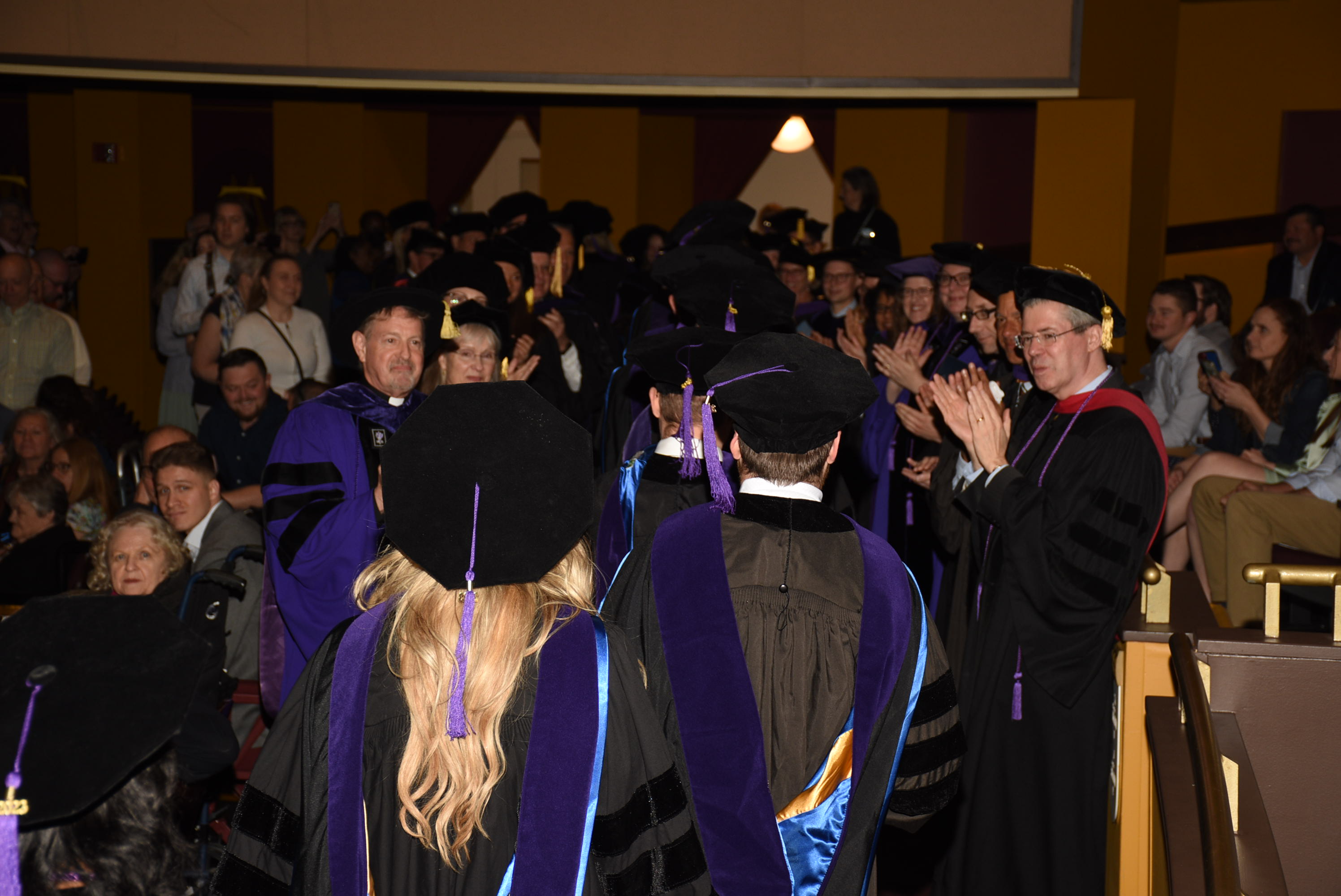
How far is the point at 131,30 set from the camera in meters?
8.19

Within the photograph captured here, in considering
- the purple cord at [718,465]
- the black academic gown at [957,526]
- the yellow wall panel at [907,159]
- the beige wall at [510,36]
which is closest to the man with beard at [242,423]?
the beige wall at [510,36]

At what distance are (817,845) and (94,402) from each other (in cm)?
593

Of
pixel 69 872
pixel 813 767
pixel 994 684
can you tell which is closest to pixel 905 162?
pixel 994 684

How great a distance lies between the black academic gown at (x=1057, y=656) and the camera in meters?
3.62

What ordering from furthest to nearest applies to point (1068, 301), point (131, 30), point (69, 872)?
point (131, 30) → point (1068, 301) → point (69, 872)

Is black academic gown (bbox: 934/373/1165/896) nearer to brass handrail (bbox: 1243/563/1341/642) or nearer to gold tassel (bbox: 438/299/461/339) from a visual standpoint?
brass handrail (bbox: 1243/563/1341/642)

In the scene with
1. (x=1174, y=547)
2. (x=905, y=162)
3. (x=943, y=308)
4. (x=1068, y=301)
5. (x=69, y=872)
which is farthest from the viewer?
(x=905, y=162)

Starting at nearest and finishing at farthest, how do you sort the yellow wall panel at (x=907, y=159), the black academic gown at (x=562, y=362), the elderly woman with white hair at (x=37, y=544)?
the elderly woman with white hair at (x=37, y=544), the black academic gown at (x=562, y=362), the yellow wall panel at (x=907, y=159)

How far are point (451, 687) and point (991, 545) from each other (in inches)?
97.3

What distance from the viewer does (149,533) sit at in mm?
4453

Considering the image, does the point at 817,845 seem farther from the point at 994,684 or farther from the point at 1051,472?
the point at 1051,472

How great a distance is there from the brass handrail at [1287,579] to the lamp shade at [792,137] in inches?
390

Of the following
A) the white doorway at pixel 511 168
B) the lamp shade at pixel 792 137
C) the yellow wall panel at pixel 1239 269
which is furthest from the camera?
the white doorway at pixel 511 168

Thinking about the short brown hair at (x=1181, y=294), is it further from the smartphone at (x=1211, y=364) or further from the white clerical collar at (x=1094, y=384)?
the white clerical collar at (x=1094, y=384)
